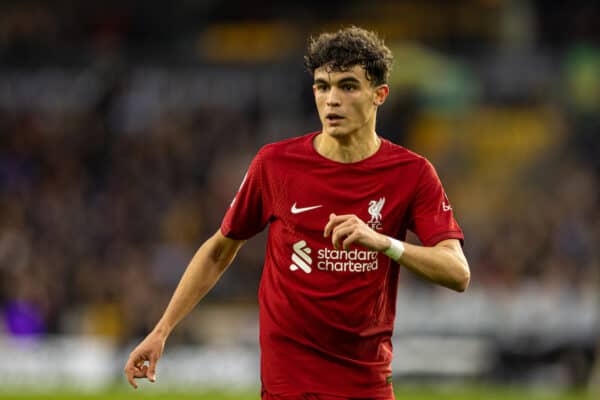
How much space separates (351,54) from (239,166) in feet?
47.4

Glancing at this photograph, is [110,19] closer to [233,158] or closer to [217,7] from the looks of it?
[217,7]

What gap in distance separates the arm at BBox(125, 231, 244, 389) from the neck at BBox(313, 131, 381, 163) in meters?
0.65

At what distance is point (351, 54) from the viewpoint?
557 centimetres

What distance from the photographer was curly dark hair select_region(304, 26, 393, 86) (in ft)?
18.2

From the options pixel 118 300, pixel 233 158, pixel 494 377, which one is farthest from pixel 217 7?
pixel 494 377

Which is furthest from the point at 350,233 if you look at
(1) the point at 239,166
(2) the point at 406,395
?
(1) the point at 239,166

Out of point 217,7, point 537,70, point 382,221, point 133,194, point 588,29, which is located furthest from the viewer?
point 217,7

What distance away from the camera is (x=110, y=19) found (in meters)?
Result: 25.1

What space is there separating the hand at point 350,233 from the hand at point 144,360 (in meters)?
1.18

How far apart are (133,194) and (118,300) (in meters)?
3.00

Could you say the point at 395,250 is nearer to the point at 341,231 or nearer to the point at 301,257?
the point at 341,231

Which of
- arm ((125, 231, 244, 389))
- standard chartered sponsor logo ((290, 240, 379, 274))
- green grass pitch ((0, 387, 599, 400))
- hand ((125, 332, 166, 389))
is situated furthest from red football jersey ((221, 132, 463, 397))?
green grass pitch ((0, 387, 599, 400))

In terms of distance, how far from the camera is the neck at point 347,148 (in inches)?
223

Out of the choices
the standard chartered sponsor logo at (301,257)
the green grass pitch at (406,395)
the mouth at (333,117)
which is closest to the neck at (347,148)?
the mouth at (333,117)
